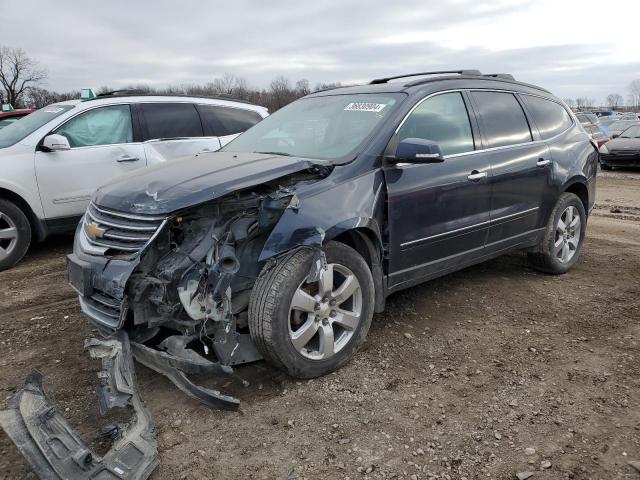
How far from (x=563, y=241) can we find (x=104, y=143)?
5.15 m

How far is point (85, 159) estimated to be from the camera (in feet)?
19.8

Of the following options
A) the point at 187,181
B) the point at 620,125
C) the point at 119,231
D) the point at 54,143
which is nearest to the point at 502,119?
the point at 187,181

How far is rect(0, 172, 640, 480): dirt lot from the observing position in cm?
256

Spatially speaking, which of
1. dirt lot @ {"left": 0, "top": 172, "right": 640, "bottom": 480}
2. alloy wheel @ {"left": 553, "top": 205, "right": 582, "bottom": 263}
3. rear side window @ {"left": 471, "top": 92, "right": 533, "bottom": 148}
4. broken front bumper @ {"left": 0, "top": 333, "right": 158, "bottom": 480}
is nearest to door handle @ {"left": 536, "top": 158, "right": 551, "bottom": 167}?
rear side window @ {"left": 471, "top": 92, "right": 533, "bottom": 148}

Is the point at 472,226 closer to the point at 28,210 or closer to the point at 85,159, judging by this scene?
the point at 85,159

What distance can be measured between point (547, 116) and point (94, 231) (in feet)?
13.7

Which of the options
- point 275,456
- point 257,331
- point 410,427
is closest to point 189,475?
point 275,456

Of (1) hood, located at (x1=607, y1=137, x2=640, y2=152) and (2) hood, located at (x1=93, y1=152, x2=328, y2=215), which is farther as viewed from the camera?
(1) hood, located at (x1=607, y1=137, x2=640, y2=152)

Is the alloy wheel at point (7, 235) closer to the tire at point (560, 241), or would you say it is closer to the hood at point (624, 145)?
the tire at point (560, 241)

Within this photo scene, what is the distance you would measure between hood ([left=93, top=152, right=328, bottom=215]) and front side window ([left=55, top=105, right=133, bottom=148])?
301 centimetres

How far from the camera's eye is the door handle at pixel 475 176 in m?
4.07

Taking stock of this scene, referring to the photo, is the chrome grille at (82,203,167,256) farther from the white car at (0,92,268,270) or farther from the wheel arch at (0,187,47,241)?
the wheel arch at (0,187,47,241)

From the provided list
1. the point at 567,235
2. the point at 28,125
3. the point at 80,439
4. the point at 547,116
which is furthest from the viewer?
the point at 28,125

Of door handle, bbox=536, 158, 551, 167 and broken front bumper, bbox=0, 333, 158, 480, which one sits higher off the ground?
door handle, bbox=536, 158, 551, 167
